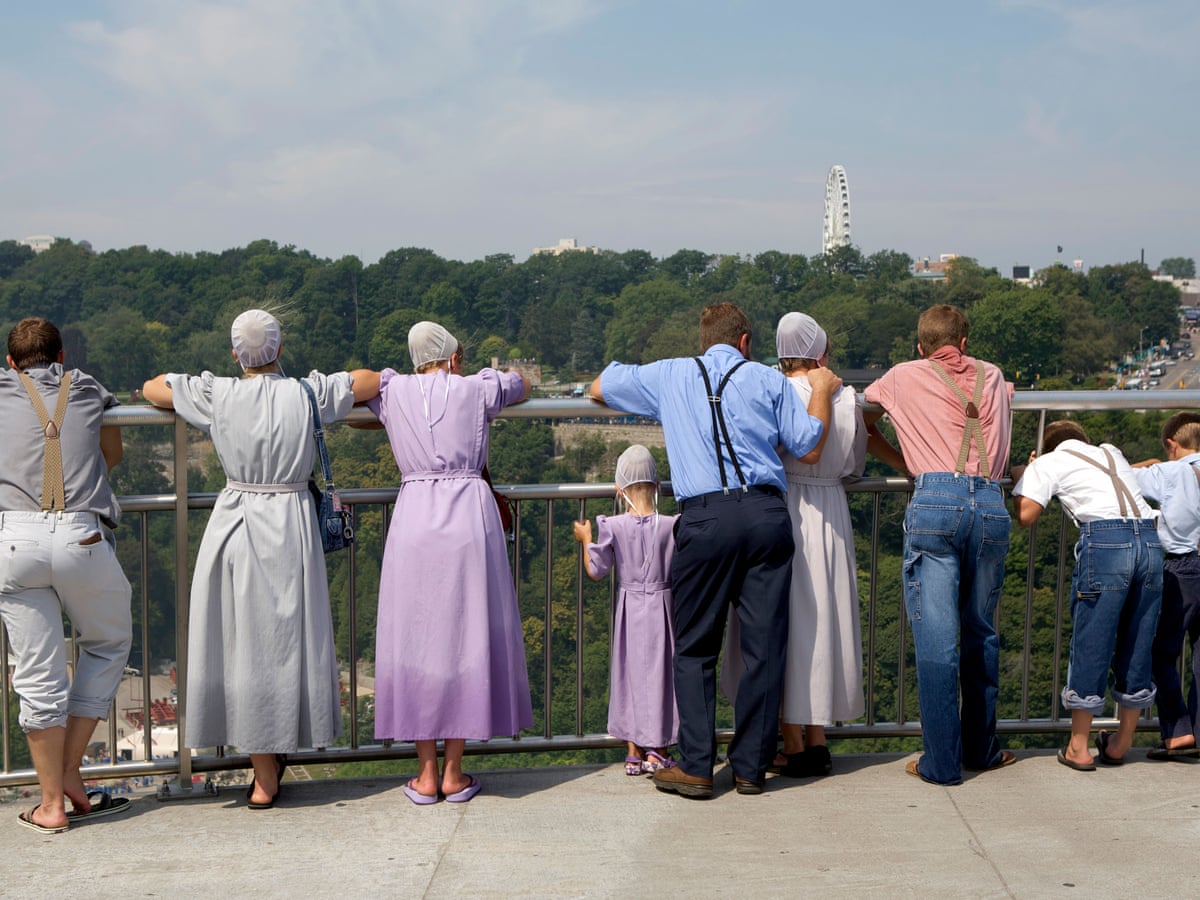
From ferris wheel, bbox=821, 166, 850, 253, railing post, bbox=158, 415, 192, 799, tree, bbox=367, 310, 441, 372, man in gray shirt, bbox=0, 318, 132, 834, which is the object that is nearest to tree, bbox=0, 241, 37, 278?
tree, bbox=367, 310, 441, 372

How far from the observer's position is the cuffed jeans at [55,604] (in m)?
3.79

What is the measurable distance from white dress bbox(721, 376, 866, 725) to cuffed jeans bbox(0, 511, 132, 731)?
77.6 inches

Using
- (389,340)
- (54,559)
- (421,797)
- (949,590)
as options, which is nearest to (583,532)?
(421,797)

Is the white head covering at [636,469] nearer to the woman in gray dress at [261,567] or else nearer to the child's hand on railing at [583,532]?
the child's hand on railing at [583,532]

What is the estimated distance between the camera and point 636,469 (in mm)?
4387

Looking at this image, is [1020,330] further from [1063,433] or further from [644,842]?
[644,842]

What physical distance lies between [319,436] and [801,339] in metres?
1.60

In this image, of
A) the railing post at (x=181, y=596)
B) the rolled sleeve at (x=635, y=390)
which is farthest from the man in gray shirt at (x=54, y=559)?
the rolled sleeve at (x=635, y=390)

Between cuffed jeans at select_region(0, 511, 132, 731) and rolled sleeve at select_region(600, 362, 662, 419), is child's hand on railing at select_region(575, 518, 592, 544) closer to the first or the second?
rolled sleeve at select_region(600, 362, 662, 419)

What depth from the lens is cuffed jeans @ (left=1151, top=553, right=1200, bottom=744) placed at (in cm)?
454

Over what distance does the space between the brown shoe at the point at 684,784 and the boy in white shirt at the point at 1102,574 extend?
4.40ft

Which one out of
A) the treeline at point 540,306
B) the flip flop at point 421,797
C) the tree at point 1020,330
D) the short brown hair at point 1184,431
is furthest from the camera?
the treeline at point 540,306

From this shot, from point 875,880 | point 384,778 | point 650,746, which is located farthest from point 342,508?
point 875,880

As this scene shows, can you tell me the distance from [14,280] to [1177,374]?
12300 centimetres
